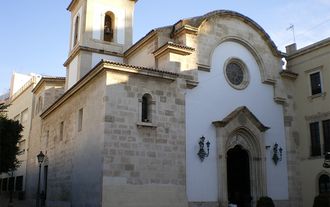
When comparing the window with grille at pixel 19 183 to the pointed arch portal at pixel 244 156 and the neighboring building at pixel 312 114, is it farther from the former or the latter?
the neighboring building at pixel 312 114

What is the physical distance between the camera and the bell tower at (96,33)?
82.6ft

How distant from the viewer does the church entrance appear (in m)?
20.1

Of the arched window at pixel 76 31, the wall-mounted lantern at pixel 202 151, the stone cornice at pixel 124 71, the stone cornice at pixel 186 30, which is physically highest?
→ the arched window at pixel 76 31

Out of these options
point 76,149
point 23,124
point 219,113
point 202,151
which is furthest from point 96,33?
point 23,124

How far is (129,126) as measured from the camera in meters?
16.5

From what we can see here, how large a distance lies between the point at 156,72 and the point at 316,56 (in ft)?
33.5

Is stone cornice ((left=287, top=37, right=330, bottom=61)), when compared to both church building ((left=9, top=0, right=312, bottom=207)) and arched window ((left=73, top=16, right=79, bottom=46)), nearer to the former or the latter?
church building ((left=9, top=0, right=312, bottom=207))

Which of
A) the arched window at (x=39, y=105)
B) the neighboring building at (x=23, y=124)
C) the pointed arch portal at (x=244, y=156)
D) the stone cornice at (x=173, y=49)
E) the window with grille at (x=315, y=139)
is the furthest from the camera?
the neighboring building at (x=23, y=124)

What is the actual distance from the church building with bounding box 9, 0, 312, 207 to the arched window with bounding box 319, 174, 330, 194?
4.12 feet

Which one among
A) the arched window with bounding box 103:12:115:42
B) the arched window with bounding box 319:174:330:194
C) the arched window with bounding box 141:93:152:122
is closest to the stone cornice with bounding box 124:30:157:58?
the arched window with bounding box 103:12:115:42

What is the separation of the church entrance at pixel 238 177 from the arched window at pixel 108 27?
38.5 feet

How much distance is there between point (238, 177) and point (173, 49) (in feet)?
25.9

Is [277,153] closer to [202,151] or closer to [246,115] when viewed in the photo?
[246,115]

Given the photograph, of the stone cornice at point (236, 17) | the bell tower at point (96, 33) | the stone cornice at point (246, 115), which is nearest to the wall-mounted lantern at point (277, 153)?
the stone cornice at point (246, 115)
